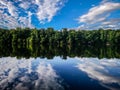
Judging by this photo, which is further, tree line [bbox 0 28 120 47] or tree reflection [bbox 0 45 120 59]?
tree line [bbox 0 28 120 47]

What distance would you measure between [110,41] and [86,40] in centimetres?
→ 1661

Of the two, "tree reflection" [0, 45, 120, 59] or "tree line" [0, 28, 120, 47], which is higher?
"tree line" [0, 28, 120, 47]

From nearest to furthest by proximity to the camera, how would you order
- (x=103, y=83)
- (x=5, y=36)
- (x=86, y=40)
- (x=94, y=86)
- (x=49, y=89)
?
1. (x=49, y=89)
2. (x=94, y=86)
3. (x=103, y=83)
4. (x=5, y=36)
5. (x=86, y=40)

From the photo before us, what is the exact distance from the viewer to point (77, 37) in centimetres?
14788

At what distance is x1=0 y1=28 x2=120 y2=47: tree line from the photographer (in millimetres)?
129125

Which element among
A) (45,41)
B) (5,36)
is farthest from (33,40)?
(5,36)

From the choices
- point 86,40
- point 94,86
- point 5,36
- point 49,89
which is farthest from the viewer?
point 86,40

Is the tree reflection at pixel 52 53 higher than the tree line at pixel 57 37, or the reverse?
the tree line at pixel 57 37

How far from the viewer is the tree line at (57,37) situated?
424ft

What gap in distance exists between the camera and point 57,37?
140 metres

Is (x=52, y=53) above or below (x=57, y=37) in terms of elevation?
below

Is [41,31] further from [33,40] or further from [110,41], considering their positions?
[110,41]

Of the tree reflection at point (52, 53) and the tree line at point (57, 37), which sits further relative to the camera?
the tree line at point (57, 37)

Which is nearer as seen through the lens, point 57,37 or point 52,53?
point 52,53
